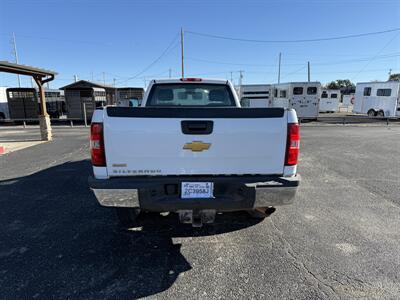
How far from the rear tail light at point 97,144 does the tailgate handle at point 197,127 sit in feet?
2.68

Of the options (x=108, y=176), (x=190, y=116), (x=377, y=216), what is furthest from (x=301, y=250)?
(x=108, y=176)

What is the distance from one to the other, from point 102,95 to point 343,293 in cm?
2560

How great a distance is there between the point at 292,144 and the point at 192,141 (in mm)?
1051

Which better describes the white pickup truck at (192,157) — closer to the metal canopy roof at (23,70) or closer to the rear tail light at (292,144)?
the rear tail light at (292,144)

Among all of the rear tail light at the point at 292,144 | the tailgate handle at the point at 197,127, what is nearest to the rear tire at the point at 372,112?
the rear tail light at the point at 292,144

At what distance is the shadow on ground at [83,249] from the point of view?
256 centimetres

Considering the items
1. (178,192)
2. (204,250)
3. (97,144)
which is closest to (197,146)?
(178,192)

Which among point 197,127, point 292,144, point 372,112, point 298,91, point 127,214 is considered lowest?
point 127,214

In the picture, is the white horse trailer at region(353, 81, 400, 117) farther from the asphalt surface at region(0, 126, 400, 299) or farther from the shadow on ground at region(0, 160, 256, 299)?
the shadow on ground at region(0, 160, 256, 299)

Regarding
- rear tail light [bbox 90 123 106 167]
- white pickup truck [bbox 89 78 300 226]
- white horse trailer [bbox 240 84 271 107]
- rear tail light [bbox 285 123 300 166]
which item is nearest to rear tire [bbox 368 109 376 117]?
white horse trailer [bbox 240 84 271 107]

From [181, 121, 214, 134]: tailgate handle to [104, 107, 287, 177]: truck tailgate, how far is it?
0.01 metres

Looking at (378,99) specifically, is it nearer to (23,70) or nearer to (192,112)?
(23,70)

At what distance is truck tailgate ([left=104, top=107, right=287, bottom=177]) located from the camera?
2643mm

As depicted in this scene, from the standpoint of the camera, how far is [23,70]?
10727 mm
